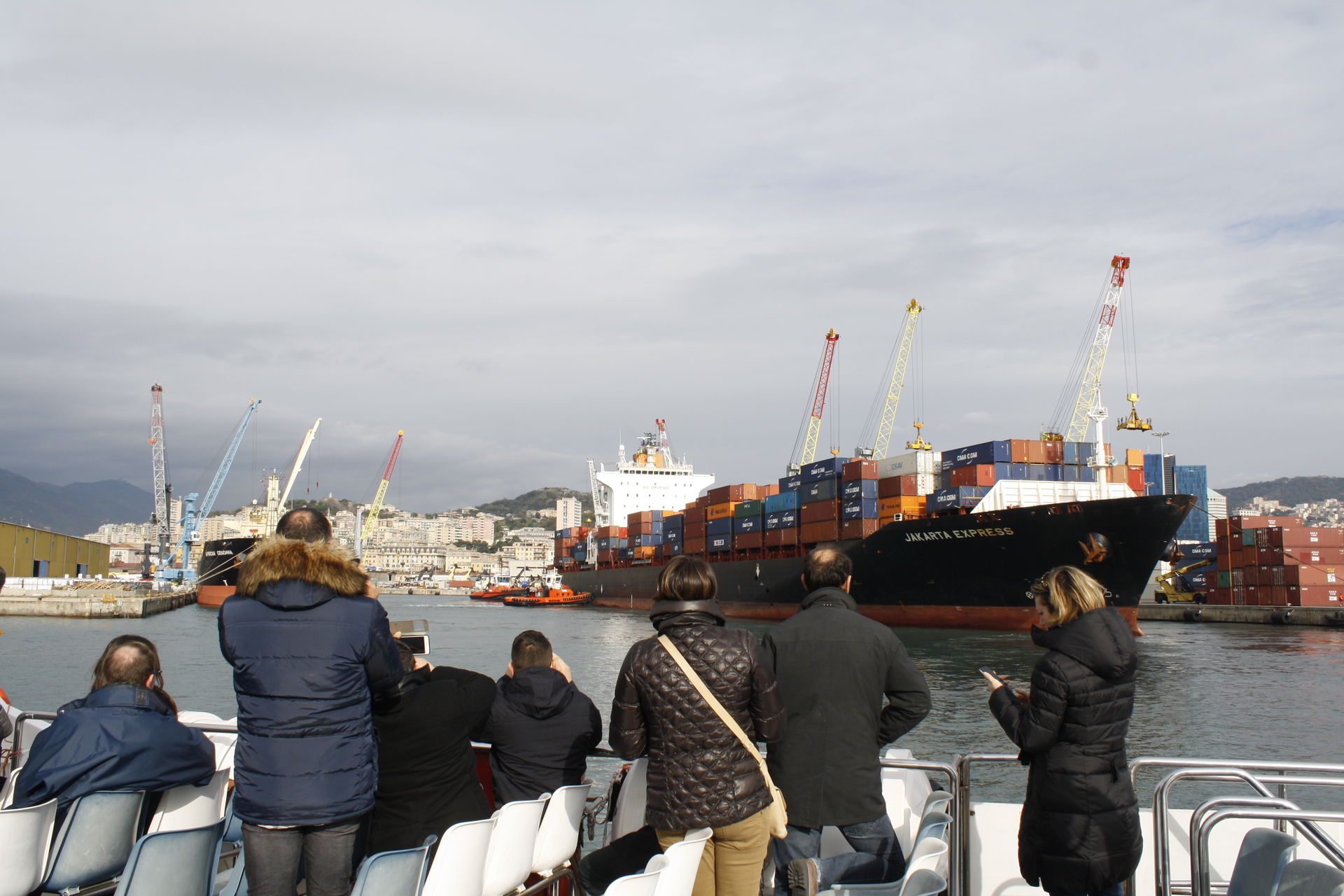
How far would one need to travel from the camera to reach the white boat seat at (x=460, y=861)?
9.58 ft

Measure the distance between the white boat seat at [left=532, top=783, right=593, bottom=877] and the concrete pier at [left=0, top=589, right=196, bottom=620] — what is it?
172 feet

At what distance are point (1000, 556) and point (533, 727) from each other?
28922 millimetres

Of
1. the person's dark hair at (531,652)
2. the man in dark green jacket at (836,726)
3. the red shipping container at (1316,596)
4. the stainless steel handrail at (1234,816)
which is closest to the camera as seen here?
the stainless steel handrail at (1234,816)

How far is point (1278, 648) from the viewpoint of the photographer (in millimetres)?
30625

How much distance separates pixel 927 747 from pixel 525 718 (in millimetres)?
10528

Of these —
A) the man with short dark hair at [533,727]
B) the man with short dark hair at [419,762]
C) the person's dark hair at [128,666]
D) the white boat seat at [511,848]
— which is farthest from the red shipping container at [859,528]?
the person's dark hair at [128,666]

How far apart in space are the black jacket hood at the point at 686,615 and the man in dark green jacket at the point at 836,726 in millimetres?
388

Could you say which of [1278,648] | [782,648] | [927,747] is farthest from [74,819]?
[1278,648]

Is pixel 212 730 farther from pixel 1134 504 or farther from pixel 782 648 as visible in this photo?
pixel 1134 504

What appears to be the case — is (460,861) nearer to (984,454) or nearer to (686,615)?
(686,615)

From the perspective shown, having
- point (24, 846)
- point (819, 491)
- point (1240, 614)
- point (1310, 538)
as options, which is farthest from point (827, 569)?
point (1310, 538)

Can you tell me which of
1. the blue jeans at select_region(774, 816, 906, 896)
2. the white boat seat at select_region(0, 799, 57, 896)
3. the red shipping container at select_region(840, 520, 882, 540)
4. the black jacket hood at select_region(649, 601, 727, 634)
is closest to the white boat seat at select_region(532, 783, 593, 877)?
the blue jeans at select_region(774, 816, 906, 896)

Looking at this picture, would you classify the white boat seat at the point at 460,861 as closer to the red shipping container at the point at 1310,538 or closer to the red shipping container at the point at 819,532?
the red shipping container at the point at 819,532

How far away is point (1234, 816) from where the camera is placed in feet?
9.84
